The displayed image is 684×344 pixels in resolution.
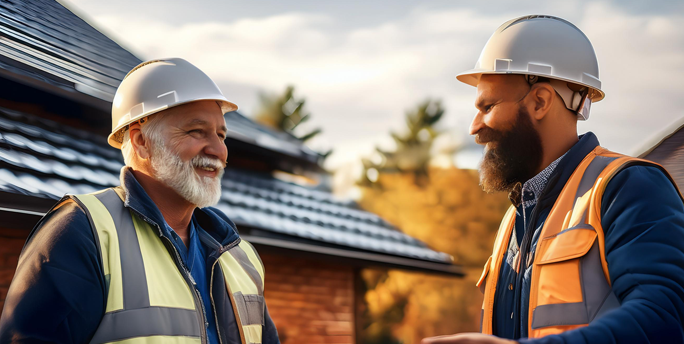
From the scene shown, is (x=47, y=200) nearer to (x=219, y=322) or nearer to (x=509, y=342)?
(x=219, y=322)

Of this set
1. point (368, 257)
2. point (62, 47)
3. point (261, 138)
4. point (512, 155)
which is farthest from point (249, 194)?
point (512, 155)

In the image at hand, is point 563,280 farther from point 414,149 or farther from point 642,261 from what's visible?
point 414,149

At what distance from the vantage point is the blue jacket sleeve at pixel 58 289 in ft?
6.78

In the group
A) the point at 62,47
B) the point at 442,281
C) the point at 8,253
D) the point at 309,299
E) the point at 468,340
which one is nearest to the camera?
the point at 468,340

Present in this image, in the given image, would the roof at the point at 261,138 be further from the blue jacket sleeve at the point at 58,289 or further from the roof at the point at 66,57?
the blue jacket sleeve at the point at 58,289

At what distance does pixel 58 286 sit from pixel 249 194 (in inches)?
197

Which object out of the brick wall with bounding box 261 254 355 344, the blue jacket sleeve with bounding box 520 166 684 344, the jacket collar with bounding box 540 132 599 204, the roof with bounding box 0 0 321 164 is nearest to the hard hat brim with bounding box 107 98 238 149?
the jacket collar with bounding box 540 132 599 204

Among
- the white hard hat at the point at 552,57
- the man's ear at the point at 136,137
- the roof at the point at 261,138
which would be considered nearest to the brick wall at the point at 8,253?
the man's ear at the point at 136,137

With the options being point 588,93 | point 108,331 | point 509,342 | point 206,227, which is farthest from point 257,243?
point 509,342

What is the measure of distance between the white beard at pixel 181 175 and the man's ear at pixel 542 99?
1.68 metres

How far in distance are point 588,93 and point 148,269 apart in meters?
2.02

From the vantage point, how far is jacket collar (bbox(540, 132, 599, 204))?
222 cm

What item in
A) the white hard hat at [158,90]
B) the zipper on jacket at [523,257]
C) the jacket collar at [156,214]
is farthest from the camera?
the white hard hat at [158,90]

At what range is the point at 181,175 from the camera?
292cm
